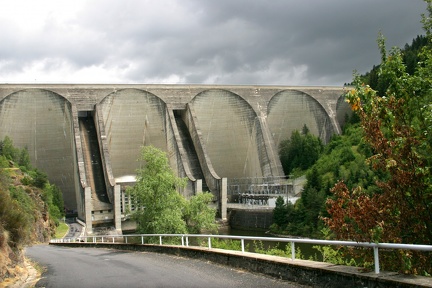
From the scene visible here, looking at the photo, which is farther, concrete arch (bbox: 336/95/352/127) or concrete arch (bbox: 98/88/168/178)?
concrete arch (bbox: 336/95/352/127)

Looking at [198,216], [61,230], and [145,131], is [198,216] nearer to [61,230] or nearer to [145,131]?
[61,230]

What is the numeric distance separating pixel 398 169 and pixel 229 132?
47.4m

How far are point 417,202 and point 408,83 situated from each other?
5.74 ft

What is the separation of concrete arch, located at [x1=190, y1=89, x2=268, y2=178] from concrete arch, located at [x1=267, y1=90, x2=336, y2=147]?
427cm

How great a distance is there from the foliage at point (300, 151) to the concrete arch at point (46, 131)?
84.8 ft

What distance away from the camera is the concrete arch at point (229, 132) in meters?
52.3

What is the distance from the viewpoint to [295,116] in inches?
2259

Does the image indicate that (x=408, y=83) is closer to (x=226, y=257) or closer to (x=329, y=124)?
(x=226, y=257)

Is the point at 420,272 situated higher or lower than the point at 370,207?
lower

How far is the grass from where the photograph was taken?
37.8m

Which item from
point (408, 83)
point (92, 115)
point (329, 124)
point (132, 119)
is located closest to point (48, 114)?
point (92, 115)

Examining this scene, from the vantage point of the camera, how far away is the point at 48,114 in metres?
46.4

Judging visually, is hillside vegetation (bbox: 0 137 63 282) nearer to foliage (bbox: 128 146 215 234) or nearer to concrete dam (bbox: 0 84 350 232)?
concrete dam (bbox: 0 84 350 232)

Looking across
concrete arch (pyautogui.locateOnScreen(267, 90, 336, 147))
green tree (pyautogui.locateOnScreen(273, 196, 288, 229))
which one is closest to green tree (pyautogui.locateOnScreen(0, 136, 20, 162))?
green tree (pyautogui.locateOnScreen(273, 196, 288, 229))
